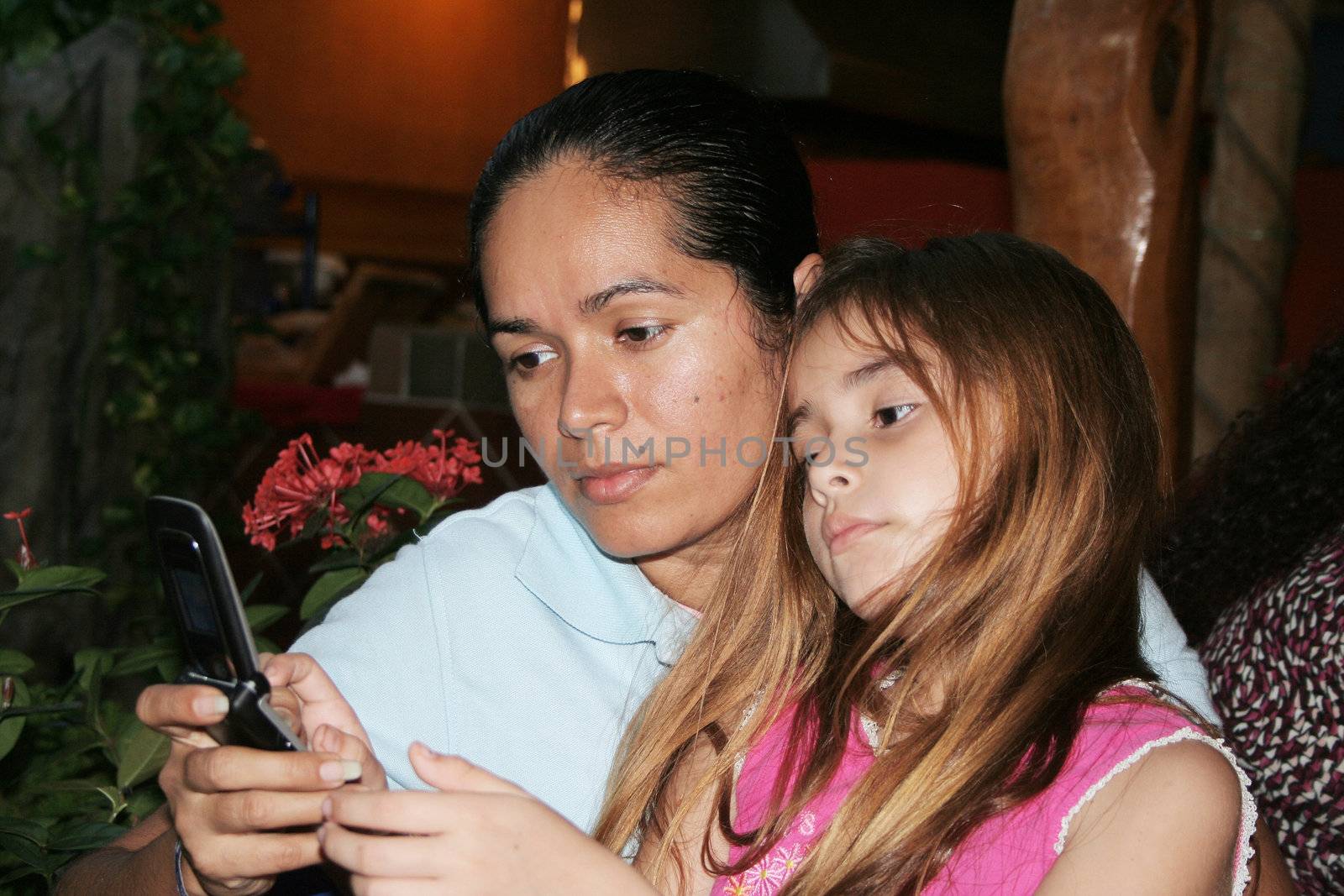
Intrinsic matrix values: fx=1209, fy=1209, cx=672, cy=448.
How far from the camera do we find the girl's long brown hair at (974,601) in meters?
1.08

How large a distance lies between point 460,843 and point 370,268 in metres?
3.69

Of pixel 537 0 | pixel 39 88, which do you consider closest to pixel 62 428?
pixel 39 88

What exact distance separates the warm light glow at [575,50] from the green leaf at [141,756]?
5.96 feet

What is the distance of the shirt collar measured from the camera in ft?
4.20

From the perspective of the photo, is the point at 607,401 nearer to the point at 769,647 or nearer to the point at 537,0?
the point at 769,647

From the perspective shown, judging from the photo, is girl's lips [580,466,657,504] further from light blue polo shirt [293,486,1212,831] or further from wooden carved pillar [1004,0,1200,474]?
wooden carved pillar [1004,0,1200,474]

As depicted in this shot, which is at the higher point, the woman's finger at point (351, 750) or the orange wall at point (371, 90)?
the woman's finger at point (351, 750)

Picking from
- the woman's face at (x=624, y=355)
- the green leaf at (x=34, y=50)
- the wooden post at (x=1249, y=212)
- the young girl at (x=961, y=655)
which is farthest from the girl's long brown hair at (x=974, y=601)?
the green leaf at (x=34, y=50)

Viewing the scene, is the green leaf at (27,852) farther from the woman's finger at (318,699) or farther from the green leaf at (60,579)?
the woman's finger at (318,699)

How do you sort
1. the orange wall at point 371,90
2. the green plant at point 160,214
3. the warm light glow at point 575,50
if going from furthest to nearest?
the orange wall at point 371,90 < the warm light glow at point 575,50 < the green plant at point 160,214

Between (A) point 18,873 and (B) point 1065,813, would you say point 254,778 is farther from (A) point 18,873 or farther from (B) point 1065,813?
(B) point 1065,813

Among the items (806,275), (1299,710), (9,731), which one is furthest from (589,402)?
(1299,710)

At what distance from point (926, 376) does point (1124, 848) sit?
1.43ft

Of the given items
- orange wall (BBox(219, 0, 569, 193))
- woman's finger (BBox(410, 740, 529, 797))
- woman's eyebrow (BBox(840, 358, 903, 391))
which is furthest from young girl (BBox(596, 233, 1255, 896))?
orange wall (BBox(219, 0, 569, 193))
